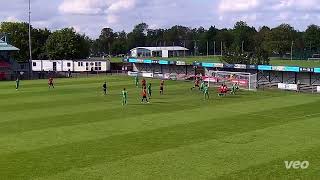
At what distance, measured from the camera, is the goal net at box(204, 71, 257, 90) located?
61375 millimetres

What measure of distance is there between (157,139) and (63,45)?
86296 millimetres

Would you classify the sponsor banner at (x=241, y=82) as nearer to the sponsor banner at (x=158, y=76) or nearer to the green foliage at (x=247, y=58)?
the sponsor banner at (x=158, y=76)

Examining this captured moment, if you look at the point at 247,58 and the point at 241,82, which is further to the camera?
the point at 247,58

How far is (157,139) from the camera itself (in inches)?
1048

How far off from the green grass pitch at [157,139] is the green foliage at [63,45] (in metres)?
64.0

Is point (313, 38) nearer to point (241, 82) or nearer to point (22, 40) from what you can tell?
point (22, 40)

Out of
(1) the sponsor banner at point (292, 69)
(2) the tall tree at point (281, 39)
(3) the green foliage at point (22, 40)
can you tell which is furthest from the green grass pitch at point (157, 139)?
(2) the tall tree at point (281, 39)

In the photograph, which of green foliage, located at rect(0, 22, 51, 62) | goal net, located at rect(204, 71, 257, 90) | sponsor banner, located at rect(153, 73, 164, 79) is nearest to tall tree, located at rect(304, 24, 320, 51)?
green foliage, located at rect(0, 22, 51, 62)

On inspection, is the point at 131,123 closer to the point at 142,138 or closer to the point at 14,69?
Answer: the point at 142,138

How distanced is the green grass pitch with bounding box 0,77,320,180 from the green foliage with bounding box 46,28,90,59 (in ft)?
210

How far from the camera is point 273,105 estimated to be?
43.8 m

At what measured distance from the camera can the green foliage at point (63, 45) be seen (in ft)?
359

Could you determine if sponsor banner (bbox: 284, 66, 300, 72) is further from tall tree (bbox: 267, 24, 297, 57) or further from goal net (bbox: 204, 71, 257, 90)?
tall tree (bbox: 267, 24, 297, 57)

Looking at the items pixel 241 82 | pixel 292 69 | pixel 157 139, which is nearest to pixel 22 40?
pixel 241 82
